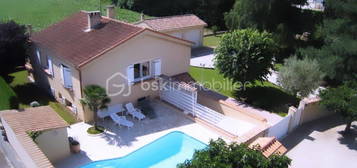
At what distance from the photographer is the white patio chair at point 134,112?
903 inches

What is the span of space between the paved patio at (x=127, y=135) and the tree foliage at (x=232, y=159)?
893 cm

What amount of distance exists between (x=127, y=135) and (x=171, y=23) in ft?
68.0

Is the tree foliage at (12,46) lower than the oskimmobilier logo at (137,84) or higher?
higher

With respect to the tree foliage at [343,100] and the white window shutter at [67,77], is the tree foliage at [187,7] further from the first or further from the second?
the white window shutter at [67,77]

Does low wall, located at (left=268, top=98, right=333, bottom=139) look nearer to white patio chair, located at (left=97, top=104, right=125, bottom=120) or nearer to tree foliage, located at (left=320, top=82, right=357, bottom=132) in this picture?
tree foliage, located at (left=320, top=82, right=357, bottom=132)

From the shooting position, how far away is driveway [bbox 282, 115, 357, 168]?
64.2ft

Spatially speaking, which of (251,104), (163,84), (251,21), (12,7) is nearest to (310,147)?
(251,104)

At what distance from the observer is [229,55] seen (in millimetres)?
24812

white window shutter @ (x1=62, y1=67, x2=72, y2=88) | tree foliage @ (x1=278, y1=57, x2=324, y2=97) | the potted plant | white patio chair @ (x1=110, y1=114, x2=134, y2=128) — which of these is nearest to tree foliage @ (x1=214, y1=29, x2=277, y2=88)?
tree foliage @ (x1=278, y1=57, x2=324, y2=97)

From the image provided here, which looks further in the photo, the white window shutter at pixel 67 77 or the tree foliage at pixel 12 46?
the tree foliage at pixel 12 46

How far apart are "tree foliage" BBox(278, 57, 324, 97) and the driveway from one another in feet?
8.94

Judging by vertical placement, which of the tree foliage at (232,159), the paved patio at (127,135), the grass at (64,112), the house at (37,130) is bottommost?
the paved patio at (127,135)

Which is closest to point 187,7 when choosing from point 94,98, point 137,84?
point 137,84

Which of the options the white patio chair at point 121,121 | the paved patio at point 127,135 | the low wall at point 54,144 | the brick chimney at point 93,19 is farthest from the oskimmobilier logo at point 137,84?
the low wall at point 54,144
